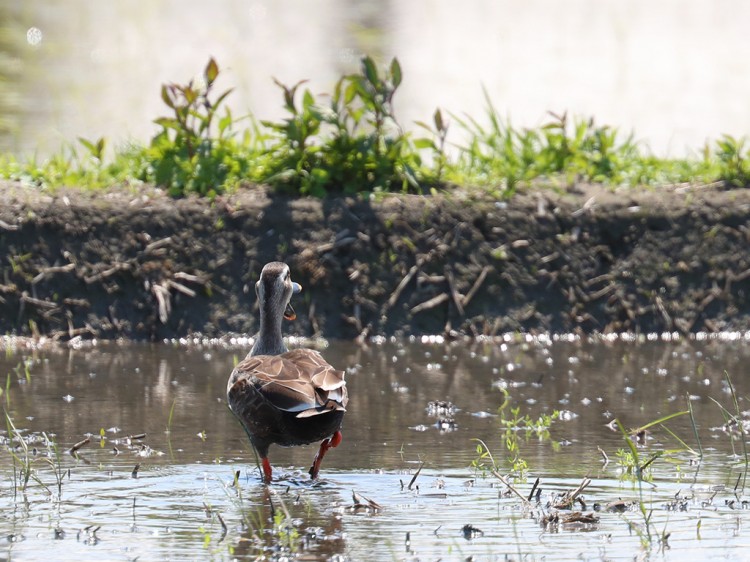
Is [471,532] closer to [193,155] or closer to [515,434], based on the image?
[515,434]

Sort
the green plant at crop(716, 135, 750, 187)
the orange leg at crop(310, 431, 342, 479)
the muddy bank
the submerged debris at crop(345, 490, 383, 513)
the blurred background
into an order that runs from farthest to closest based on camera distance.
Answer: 1. the blurred background
2. the green plant at crop(716, 135, 750, 187)
3. the muddy bank
4. the orange leg at crop(310, 431, 342, 479)
5. the submerged debris at crop(345, 490, 383, 513)

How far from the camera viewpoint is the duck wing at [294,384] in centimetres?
654

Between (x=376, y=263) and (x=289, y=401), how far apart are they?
4.12 metres

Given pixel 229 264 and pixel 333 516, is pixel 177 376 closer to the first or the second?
pixel 229 264

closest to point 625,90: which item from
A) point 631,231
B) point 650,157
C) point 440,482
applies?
point 650,157

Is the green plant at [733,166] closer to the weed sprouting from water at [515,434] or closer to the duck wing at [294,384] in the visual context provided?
the weed sprouting from water at [515,434]

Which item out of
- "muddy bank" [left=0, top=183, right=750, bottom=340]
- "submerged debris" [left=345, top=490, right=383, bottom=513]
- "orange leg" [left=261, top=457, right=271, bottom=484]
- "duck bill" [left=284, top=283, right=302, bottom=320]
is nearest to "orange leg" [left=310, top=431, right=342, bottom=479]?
"orange leg" [left=261, top=457, right=271, bottom=484]

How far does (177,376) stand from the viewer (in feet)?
30.4

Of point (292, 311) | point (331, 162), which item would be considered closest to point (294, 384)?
point (292, 311)

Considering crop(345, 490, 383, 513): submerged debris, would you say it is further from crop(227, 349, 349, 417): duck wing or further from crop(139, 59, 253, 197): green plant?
crop(139, 59, 253, 197): green plant

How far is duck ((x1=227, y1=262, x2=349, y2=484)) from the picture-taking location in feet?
21.5

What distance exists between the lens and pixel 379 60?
20375mm

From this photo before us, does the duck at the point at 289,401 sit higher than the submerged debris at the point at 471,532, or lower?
higher

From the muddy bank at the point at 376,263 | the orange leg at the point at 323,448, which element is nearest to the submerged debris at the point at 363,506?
the orange leg at the point at 323,448
